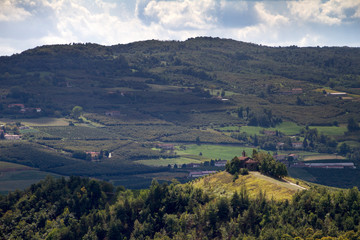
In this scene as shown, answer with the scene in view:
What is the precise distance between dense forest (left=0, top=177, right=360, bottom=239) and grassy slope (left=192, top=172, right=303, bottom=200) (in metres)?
2.45

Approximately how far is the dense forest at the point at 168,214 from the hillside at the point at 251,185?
2256 millimetres

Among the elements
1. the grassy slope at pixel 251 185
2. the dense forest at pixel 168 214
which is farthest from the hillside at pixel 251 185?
the dense forest at pixel 168 214

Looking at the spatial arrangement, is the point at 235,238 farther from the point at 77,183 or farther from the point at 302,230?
the point at 77,183

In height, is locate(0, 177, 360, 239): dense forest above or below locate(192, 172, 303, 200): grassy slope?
below

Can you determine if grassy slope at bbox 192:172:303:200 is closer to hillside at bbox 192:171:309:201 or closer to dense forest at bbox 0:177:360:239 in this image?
hillside at bbox 192:171:309:201

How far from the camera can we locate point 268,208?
4104 inches

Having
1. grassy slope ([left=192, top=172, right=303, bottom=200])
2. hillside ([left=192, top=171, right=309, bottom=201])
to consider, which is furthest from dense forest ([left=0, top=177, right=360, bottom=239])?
grassy slope ([left=192, top=172, right=303, bottom=200])

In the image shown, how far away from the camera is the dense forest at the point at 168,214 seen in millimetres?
97375

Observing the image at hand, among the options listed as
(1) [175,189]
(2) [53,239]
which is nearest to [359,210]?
(1) [175,189]

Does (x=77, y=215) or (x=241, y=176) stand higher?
(x=241, y=176)

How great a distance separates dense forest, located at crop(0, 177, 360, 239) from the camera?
97.4 meters

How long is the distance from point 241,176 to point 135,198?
22.2 meters

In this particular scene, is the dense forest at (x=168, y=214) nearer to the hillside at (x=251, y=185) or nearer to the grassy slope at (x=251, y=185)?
the hillside at (x=251, y=185)

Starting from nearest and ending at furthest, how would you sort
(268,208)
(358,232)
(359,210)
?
(358,232) → (359,210) → (268,208)
